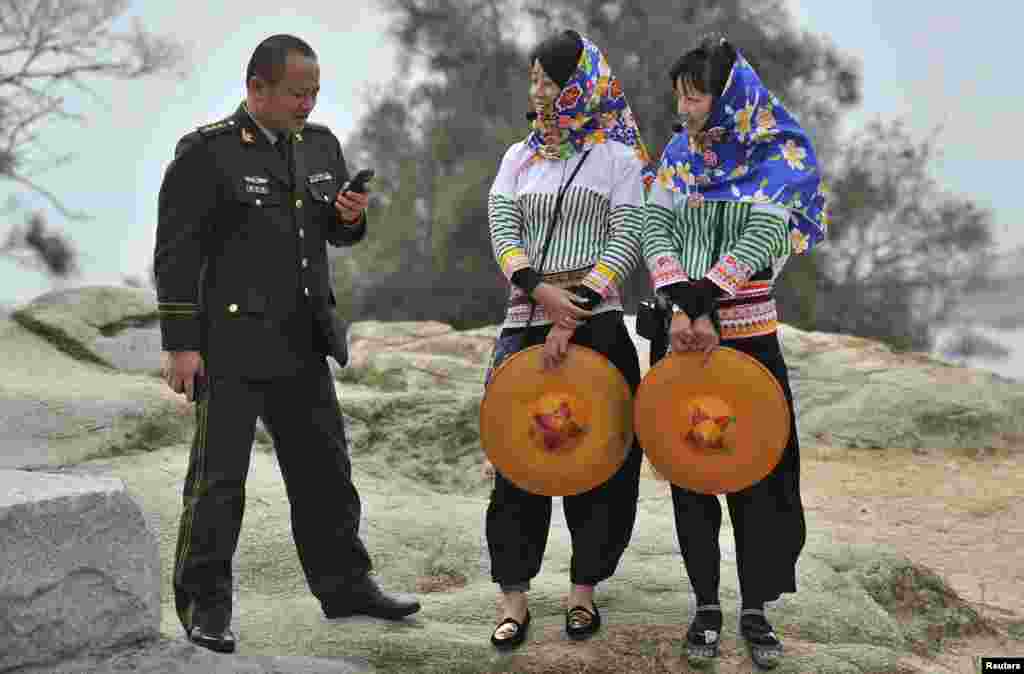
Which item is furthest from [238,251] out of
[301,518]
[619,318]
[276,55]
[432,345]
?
[432,345]

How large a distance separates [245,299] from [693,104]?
4.59ft

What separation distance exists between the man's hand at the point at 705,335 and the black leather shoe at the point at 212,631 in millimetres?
1561

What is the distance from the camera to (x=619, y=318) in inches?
147

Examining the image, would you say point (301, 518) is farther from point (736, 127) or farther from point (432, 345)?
point (432, 345)

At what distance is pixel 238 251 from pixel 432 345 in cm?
701

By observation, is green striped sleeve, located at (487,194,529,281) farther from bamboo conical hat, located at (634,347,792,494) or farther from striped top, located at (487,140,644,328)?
bamboo conical hat, located at (634,347,792,494)

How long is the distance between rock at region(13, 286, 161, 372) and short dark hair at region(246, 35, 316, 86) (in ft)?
15.8

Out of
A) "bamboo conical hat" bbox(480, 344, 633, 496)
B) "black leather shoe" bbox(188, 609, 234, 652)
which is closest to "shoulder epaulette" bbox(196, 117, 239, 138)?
"bamboo conical hat" bbox(480, 344, 633, 496)

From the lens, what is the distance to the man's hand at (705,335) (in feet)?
11.6

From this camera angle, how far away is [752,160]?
358 cm

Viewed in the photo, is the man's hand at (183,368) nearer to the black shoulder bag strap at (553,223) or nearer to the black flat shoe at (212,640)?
the black flat shoe at (212,640)

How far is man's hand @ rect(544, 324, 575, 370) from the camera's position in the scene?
3.58m

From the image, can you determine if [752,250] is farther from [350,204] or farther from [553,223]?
[350,204]

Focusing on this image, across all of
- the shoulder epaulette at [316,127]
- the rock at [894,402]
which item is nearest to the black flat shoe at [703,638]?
the shoulder epaulette at [316,127]
